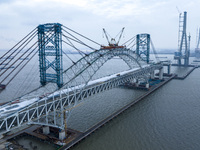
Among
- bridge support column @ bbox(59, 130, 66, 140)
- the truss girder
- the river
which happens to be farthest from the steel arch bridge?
the river

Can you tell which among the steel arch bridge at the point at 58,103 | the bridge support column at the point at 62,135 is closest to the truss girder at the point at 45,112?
the steel arch bridge at the point at 58,103

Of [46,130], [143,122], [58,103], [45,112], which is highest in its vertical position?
[58,103]

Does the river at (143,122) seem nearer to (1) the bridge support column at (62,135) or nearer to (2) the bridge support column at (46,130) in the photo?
(1) the bridge support column at (62,135)

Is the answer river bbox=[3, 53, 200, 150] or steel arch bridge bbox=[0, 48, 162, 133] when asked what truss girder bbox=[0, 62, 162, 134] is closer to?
steel arch bridge bbox=[0, 48, 162, 133]

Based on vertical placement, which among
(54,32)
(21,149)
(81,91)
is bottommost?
(21,149)

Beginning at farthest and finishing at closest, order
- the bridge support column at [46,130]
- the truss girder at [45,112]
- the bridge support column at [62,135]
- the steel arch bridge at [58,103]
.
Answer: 1. the bridge support column at [46,130]
2. the bridge support column at [62,135]
3. the steel arch bridge at [58,103]
4. the truss girder at [45,112]

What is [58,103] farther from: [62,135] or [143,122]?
[143,122]

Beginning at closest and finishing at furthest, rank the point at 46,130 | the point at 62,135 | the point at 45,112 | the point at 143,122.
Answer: the point at 45,112, the point at 62,135, the point at 46,130, the point at 143,122

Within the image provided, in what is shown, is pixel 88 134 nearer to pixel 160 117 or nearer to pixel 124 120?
pixel 124 120

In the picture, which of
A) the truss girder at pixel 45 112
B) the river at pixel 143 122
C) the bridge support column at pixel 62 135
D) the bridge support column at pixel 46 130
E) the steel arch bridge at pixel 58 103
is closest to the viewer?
the truss girder at pixel 45 112

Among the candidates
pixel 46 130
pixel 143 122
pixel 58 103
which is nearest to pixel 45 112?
pixel 58 103

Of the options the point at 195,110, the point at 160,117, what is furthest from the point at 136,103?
the point at 195,110
